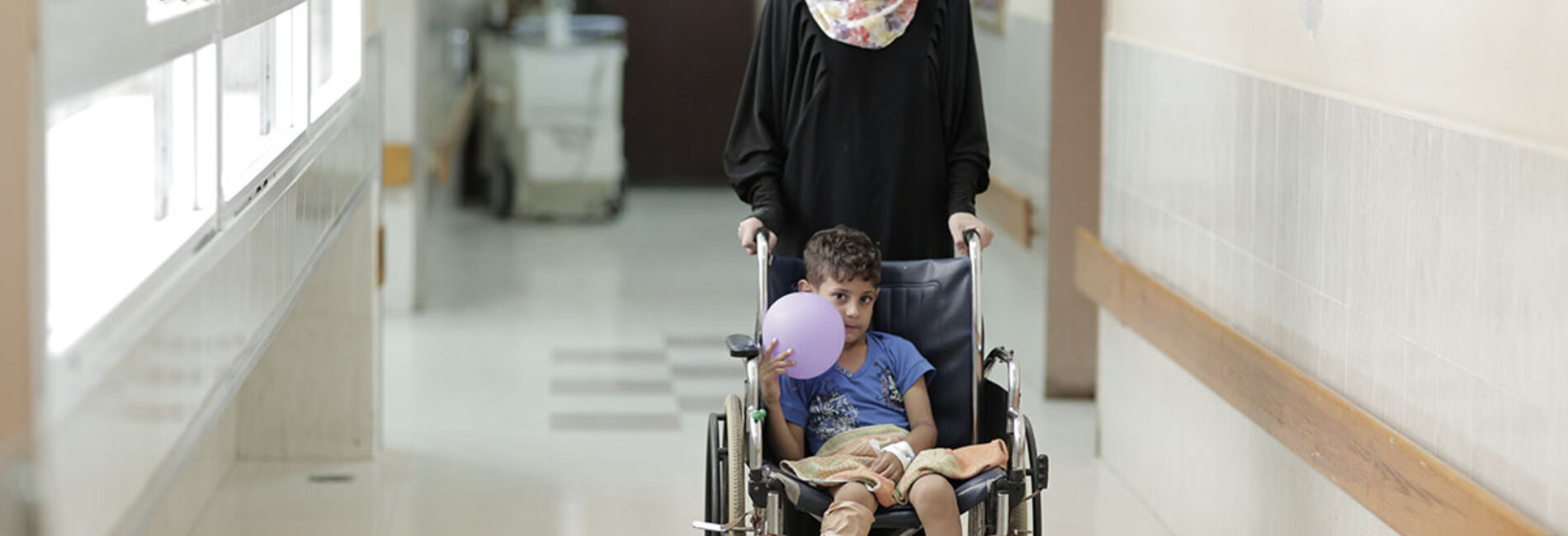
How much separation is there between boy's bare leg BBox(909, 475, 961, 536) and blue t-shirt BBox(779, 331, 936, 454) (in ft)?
0.84

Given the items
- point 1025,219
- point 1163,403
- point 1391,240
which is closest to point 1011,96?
point 1025,219

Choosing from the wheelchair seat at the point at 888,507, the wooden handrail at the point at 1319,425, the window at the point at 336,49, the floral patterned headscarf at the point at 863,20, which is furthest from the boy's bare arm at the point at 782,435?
the window at the point at 336,49

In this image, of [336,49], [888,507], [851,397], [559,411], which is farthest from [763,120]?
[559,411]

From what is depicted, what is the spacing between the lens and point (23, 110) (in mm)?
1690

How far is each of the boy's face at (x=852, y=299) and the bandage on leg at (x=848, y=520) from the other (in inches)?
13.9

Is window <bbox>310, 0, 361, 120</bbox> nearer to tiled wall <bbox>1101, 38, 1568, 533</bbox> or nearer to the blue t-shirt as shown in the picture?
the blue t-shirt

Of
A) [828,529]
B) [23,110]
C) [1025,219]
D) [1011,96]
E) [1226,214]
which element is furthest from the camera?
[1011,96]

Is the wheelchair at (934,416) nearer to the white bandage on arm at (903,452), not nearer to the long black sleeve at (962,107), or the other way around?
the white bandage on arm at (903,452)

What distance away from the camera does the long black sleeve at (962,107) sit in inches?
143

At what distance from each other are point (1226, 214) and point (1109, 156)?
3.68 ft

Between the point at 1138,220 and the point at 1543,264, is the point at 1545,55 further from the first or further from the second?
the point at 1138,220

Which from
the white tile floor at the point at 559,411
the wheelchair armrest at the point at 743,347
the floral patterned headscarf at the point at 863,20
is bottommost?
the white tile floor at the point at 559,411

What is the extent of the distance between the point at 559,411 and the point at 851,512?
2992 millimetres

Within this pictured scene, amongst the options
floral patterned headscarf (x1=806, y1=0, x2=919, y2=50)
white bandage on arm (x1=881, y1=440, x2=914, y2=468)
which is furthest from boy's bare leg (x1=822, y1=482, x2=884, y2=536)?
floral patterned headscarf (x1=806, y1=0, x2=919, y2=50)
